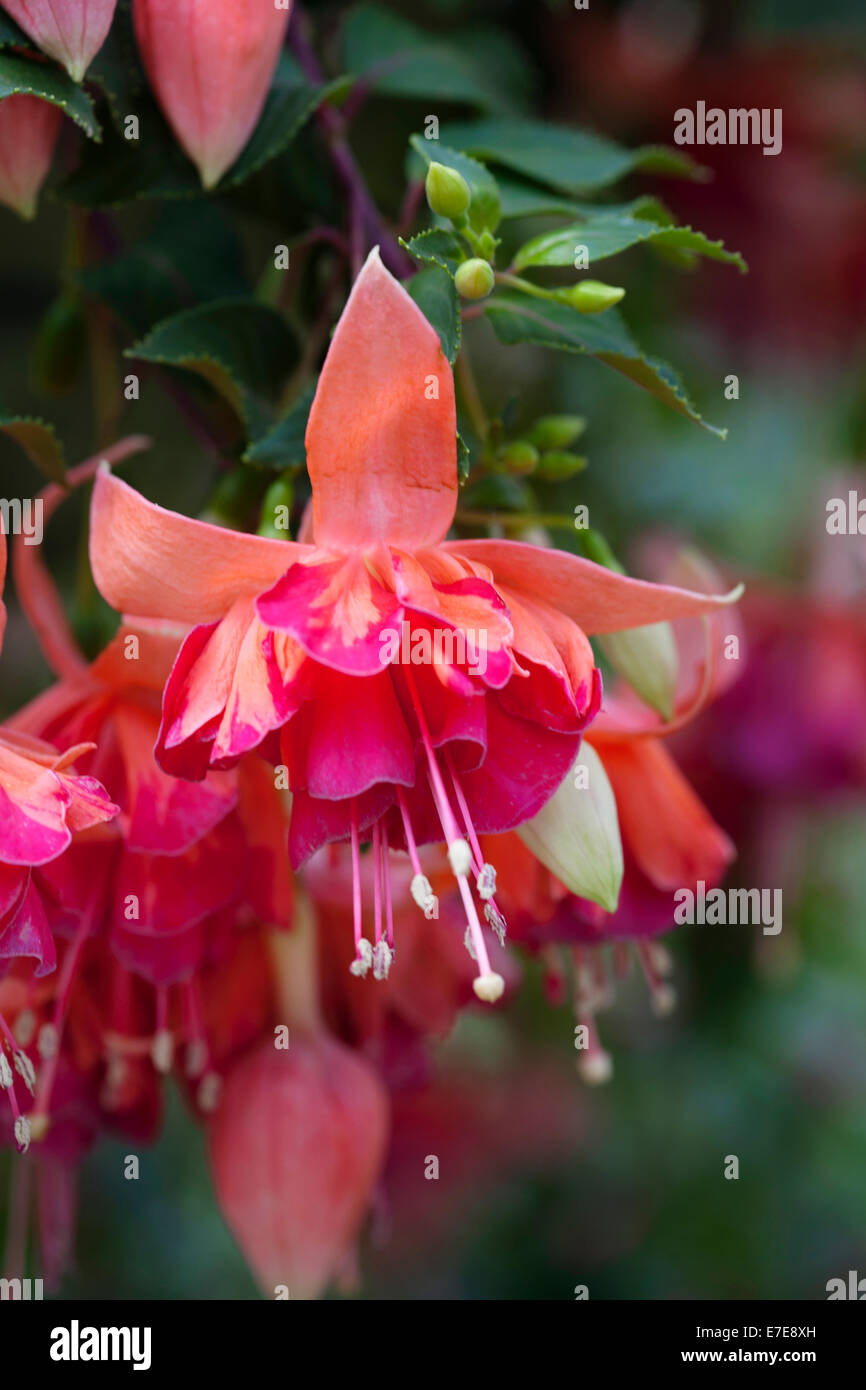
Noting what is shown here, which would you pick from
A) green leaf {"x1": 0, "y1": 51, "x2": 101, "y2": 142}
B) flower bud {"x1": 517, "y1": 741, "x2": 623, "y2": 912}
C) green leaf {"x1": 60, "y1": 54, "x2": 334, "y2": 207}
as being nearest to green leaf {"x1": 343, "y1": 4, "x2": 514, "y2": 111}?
green leaf {"x1": 60, "y1": 54, "x2": 334, "y2": 207}

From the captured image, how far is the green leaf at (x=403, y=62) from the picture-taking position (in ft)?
2.94

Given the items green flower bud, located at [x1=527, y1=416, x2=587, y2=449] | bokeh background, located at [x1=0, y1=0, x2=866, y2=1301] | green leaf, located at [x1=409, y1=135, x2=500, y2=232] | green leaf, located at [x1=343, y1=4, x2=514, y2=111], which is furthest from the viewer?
bokeh background, located at [x1=0, y1=0, x2=866, y2=1301]

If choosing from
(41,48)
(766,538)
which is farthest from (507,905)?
(766,538)

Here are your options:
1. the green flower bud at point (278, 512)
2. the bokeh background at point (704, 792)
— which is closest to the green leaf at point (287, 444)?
→ the green flower bud at point (278, 512)

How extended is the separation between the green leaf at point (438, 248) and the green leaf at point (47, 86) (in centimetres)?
16

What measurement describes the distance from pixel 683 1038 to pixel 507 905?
1.08m

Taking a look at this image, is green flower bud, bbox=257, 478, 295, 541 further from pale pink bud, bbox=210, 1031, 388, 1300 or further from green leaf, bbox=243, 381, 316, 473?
pale pink bud, bbox=210, 1031, 388, 1300

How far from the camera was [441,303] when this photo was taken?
0.59 metres

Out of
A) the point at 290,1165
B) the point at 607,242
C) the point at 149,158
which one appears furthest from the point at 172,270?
the point at 290,1165

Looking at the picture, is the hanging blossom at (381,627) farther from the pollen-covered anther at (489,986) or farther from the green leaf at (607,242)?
the green leaf at (607,242)

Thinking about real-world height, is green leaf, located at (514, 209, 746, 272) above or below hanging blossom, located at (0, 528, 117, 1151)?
above

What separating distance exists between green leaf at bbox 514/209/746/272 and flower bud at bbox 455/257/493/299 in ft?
0.20

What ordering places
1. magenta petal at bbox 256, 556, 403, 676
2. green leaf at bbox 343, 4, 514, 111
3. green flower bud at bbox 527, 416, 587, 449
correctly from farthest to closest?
green leaf at bbox 343, 4, 514, 111
green flower bud at bbox 527, 416, 587, 449
magenta petal at bbox 256, 556, 403, 676

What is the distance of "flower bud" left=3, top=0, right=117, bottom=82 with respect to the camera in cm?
61
